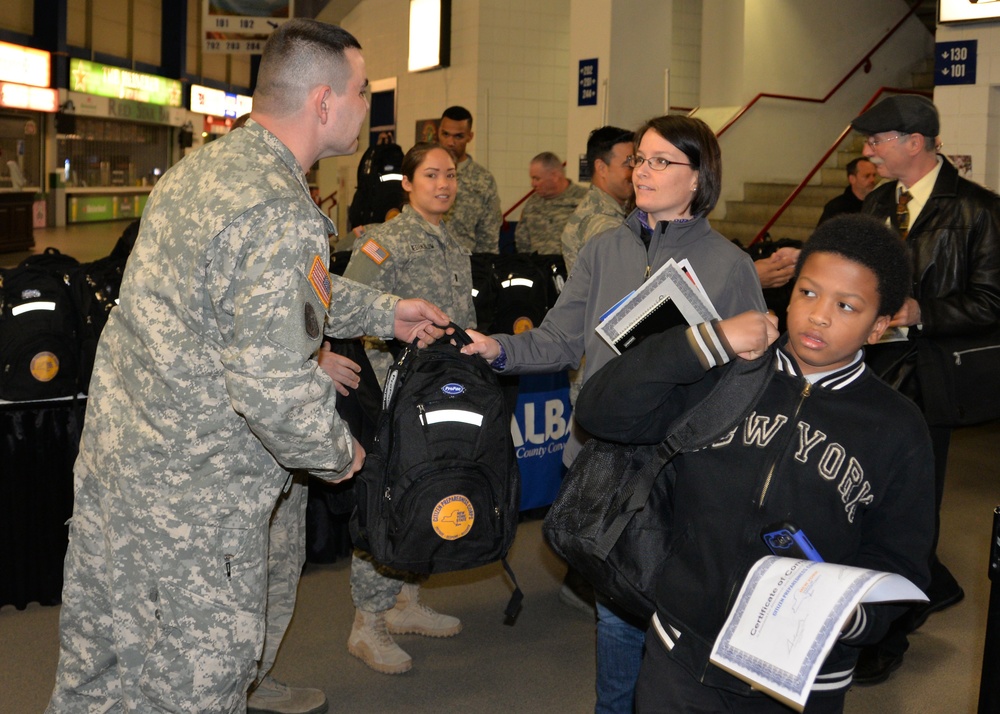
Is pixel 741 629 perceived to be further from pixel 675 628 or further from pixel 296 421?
pixel 296 421

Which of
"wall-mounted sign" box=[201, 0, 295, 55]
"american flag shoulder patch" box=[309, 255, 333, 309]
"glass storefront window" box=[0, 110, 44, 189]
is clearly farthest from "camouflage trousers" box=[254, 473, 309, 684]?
"glass storefront window" box=[0, 110, 44, 189]

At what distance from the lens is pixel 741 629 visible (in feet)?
5.18

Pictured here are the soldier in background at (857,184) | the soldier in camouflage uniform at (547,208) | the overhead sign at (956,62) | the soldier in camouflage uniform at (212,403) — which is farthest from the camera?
the overhead sign at (956,62)

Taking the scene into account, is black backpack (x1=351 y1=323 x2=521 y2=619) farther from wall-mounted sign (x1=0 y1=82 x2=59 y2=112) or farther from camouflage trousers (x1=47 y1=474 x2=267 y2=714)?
wall-mounted sign (x1=0 y1=82 x2=59 y2=112)

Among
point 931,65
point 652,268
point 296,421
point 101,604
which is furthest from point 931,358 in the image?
point 931,65

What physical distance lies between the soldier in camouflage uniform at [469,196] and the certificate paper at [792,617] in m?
5.04

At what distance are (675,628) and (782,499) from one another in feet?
1.08

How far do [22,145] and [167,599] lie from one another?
2101 centimetres

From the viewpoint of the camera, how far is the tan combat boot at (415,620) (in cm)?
374

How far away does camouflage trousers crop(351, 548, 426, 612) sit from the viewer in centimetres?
339

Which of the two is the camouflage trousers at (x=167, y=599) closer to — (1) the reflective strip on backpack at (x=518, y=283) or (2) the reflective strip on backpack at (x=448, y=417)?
(2) the reflective strip on backpack at (x=448, y=417)

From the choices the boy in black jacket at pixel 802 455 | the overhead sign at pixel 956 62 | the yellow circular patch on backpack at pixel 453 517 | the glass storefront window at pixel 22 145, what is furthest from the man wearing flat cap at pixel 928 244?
the glass storefront window at pixel 22 145

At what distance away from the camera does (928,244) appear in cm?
333

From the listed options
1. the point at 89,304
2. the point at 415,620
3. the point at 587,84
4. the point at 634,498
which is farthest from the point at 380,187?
the point at 634,498
